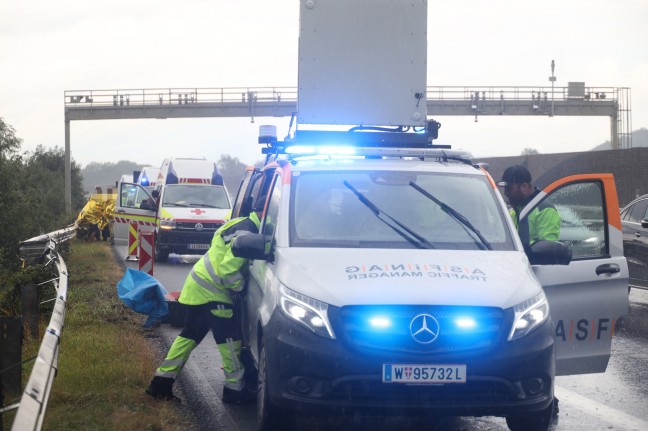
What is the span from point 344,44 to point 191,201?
14540mm

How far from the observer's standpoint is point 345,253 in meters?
6.96

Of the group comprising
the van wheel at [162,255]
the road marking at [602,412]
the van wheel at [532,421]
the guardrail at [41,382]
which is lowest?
the van wheel at [162,255]

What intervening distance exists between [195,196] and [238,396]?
17440 mm

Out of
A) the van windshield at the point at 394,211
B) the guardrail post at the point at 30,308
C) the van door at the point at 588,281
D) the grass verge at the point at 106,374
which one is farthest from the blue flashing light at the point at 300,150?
the guardrail post at the point at 30,308

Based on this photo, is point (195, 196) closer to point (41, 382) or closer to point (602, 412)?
point (602, 412)

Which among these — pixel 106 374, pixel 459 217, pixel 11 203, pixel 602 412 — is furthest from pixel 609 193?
pixel 11 203

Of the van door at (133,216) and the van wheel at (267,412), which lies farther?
the van door at (133,216)

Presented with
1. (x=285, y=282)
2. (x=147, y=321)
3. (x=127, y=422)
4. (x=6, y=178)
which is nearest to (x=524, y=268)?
(x=285, y=282)

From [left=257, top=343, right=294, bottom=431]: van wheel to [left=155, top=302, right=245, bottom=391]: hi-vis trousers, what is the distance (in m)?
1.45

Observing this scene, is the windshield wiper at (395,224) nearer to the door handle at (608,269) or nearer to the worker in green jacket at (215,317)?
the worker in green jacket at (215,317)

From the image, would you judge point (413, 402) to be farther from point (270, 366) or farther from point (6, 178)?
point (6, 178)

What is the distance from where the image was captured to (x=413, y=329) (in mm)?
6242

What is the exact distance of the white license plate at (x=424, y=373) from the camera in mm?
6191

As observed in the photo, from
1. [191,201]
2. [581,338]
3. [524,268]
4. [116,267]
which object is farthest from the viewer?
[191,201]
